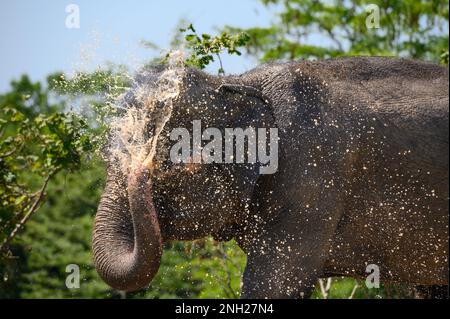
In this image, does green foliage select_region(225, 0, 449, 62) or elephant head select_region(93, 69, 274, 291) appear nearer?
elephant head select_region(93, 69, 274, 291)

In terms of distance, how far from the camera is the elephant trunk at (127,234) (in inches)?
278

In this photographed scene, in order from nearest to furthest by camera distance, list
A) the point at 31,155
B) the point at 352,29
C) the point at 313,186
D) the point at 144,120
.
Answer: the point at 313,186 < the point at 144,120 < the point at 31,155 < the point at 352,29

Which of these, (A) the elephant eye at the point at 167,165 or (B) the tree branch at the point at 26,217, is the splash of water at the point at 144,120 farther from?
(B) the tree branch at the point at 26,217

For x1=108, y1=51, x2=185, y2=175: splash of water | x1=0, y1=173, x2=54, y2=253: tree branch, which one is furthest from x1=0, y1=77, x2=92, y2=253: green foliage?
x1=108, y1=51, x2=185, y2=175: splash of water

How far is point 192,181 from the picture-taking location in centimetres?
783

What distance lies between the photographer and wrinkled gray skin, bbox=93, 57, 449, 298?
765cm

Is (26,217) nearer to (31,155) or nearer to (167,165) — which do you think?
(31,155)

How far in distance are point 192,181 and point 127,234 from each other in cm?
63

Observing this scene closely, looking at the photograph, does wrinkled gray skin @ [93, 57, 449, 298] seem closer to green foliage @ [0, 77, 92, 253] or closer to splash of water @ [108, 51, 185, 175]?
splash of water @ [108, 51, 185, 175]

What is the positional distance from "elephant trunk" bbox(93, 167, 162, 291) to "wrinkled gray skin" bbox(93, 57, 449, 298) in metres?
0.02

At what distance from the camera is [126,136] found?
7680 mm

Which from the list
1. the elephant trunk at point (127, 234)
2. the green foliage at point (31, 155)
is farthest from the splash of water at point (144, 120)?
the green foliage at point (31, 155)

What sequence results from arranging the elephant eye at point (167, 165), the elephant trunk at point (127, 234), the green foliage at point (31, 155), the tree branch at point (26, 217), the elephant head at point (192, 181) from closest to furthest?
the elephant trunk at point (127, 234)
the elephant head at point (192, 181)
the elephant eye at point (167, 165)
the green foliage at point (31, 155)
the tree branch at point (26, 217)

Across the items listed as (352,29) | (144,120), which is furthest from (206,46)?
(352,29)
